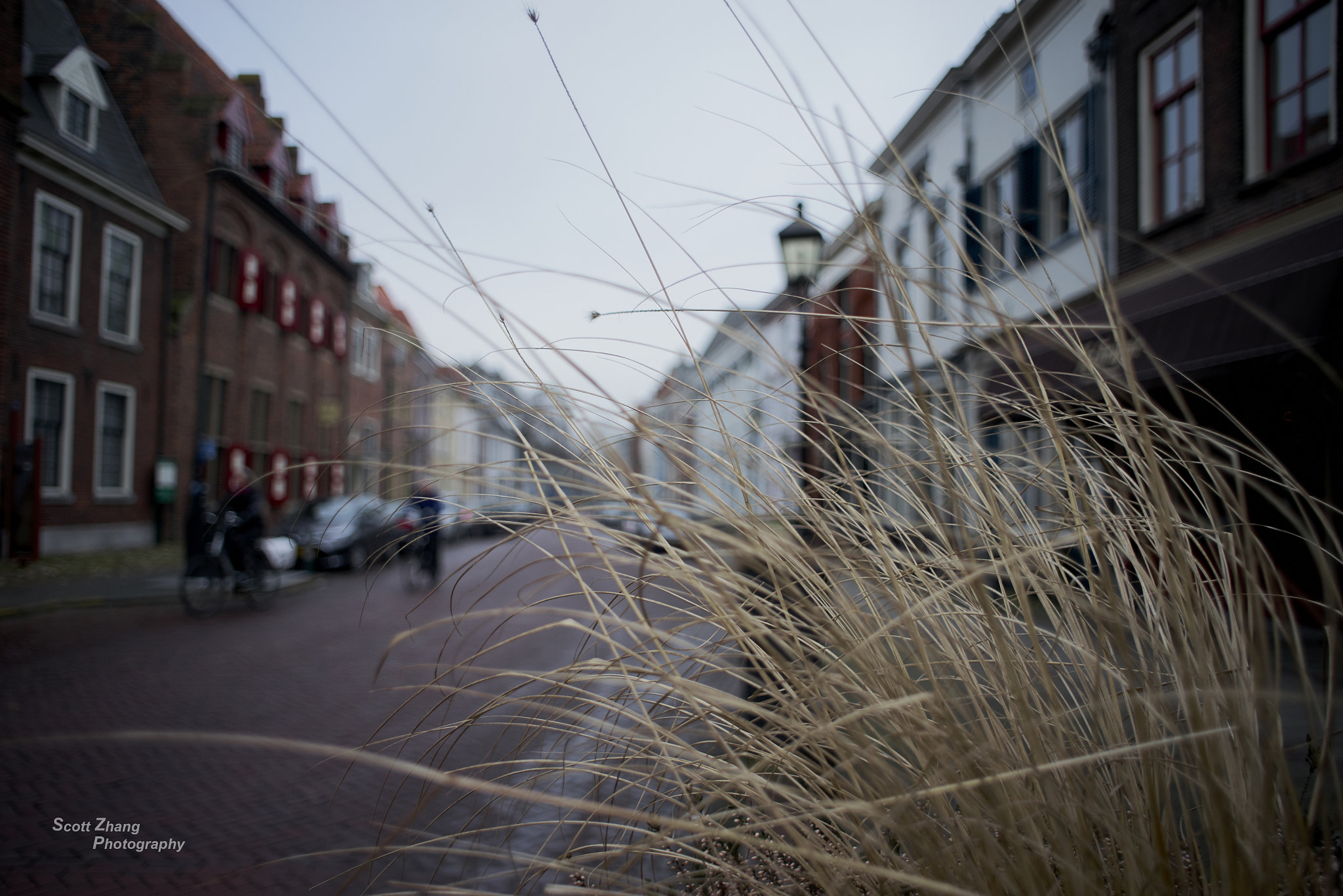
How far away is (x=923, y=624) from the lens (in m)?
1.53

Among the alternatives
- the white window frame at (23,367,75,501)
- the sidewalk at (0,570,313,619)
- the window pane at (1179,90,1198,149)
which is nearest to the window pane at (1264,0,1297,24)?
the window pane at (1179,90,1198,149)

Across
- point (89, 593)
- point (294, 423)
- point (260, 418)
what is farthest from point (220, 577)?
point (294, 423)

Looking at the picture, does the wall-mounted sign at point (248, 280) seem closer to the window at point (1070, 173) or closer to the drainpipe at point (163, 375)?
the drainpipe at point (163, 375)

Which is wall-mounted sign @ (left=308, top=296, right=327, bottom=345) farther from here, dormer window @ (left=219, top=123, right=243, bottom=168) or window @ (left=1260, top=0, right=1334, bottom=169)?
window @ (left=1260, top=0, right=1334, bottom=169)

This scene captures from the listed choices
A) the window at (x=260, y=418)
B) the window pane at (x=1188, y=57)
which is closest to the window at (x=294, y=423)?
the window at (x=260, y=418)

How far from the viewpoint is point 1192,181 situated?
7.59 m

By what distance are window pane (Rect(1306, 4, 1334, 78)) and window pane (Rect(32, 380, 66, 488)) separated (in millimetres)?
16685

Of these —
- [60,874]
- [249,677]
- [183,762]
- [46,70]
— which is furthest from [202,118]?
[60,874]

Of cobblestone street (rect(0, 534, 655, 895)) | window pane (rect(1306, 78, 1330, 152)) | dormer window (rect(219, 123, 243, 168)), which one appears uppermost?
dormer window (rect(219, 123, 243, 168))

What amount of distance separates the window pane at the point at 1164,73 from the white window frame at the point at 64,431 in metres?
16.0

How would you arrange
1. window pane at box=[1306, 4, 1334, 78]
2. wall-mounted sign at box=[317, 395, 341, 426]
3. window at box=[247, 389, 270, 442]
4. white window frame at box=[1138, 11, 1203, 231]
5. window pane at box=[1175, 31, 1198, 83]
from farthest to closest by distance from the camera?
window at box=[247, 389, 270, 442]
wall-mounted sign at box=[317, 395, 341, 426]
white window frame at box=[1138, 11, 1203, 231]
window pane at box=[1175, 31, 1198, 83]
window pane at box=[1306, 4, 1334, 78]

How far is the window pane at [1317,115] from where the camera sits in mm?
5977

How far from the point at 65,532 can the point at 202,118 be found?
8675 mm

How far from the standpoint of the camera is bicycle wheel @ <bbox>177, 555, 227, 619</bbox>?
7793 mm
